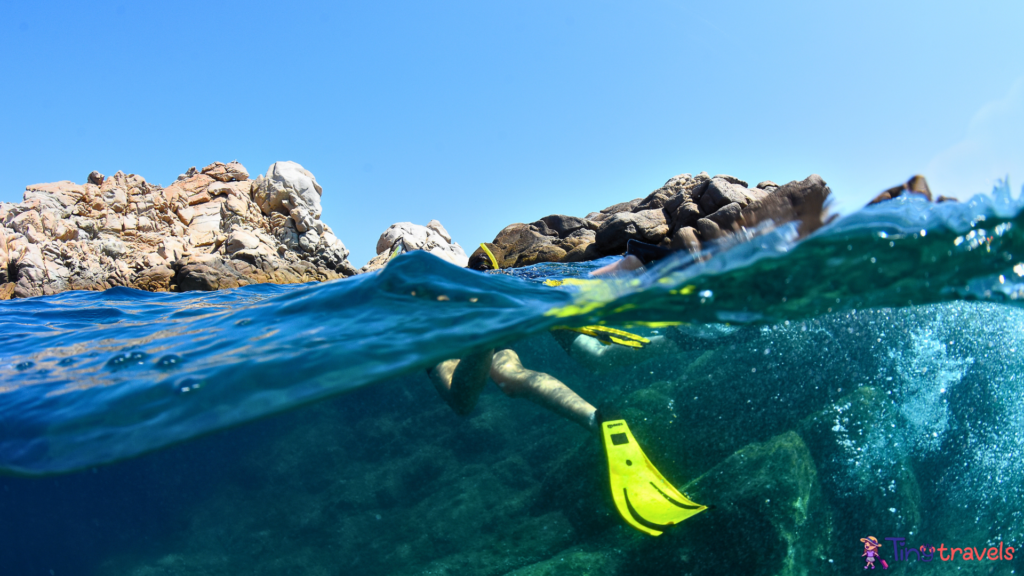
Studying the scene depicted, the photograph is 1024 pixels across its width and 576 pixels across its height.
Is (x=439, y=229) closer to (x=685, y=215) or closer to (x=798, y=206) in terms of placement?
(x=685, y=215)

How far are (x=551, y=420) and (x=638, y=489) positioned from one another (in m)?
1.45

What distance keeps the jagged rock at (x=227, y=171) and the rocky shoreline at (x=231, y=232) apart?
10cm

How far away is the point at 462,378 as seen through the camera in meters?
5.55

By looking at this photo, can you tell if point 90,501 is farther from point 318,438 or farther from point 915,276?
point 915,276

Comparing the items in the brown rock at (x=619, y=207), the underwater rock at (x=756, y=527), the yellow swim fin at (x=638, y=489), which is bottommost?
the underwater rock at (x=756, y=527)

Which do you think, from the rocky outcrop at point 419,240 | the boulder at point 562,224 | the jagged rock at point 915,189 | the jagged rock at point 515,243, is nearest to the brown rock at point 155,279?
the rocky outcrop at point 419,240

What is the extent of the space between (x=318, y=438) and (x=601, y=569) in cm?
399

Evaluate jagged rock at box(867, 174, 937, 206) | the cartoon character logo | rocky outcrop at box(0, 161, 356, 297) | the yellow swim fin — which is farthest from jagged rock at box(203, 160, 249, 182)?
the cartoon character logo

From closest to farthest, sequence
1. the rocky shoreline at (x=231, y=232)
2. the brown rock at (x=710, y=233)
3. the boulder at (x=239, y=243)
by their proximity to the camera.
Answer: the brown rock at (x=710, y=233) → the rocky shoreline at (x=231, y=232) → the boulder at (x=239, y=243)

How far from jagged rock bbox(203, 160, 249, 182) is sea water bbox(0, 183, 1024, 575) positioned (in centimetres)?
3239

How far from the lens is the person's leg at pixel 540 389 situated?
5.55 meters

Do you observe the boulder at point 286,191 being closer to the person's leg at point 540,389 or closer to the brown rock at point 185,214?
the brown rock at point 185,214

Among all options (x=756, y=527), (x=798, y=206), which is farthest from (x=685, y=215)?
(x=756, y=527)

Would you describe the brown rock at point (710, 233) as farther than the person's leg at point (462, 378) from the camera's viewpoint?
No
